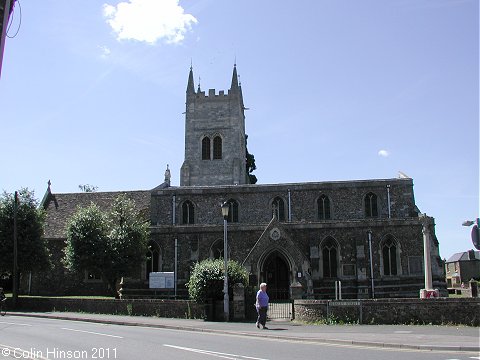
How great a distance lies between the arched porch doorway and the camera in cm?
3334

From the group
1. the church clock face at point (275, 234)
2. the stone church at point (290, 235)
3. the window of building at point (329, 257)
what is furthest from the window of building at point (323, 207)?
the church clock face at point (275, 234)

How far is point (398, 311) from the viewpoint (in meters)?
19.8

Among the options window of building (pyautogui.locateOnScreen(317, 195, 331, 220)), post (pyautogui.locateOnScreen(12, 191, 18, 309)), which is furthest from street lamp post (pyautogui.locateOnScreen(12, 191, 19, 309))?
window of building (pyautogui.locateOnScreen(317, 195, 331, 220))

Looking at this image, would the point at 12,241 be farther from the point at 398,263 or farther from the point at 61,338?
the point at 398,263

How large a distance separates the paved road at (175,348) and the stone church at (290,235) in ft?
36.0

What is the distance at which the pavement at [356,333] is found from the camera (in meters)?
13.9

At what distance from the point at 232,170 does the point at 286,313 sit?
34490 millimetres

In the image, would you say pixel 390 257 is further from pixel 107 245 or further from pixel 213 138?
pixel 213 138

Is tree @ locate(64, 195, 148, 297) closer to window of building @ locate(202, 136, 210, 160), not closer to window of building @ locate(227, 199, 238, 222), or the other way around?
window of building @ locate(227, 199, 238, 222)

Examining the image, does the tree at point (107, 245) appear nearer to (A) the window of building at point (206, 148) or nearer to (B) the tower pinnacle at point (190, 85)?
(A) the window of building at point (206, 148)

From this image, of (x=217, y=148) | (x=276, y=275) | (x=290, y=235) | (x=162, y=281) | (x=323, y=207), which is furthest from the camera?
(x=217, y=148)

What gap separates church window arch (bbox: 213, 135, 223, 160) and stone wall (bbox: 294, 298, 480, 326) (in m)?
38.8

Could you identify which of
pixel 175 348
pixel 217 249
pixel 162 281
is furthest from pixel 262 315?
pixel 217 249

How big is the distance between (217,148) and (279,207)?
70.3 feet
